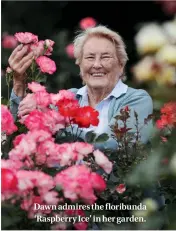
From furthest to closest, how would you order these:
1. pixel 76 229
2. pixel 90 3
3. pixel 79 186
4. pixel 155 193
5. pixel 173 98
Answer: pixel 90 3
pixel 155 193
pixel 76 229
pixel 79 186
pixel 173 98

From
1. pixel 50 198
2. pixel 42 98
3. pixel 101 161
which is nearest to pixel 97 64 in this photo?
pixel 42 98

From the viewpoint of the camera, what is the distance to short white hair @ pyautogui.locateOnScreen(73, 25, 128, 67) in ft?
6.11

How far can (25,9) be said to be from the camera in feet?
8.59

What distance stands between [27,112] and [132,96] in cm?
43

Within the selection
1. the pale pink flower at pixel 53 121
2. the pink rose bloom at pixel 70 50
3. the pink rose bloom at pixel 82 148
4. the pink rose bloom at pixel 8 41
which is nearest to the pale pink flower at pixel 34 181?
the pink rose bloom at pixel 82 148

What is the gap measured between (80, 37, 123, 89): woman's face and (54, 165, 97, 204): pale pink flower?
2.31 feet

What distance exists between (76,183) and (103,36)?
32.4 inches

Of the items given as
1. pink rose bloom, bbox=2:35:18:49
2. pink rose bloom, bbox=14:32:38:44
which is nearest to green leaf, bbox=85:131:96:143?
pink rose bloom, bbox=14:32:38:44

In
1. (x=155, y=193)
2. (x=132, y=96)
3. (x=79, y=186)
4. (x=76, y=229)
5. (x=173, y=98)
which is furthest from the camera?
(x=132, y=96)

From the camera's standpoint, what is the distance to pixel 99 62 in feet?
6.04

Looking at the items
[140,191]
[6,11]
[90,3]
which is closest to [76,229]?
[140,191]

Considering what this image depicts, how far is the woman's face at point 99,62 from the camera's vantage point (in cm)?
185

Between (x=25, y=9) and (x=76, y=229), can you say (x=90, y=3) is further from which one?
(x=76, y=229)

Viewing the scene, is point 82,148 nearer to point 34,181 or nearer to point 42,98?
point 34,181
